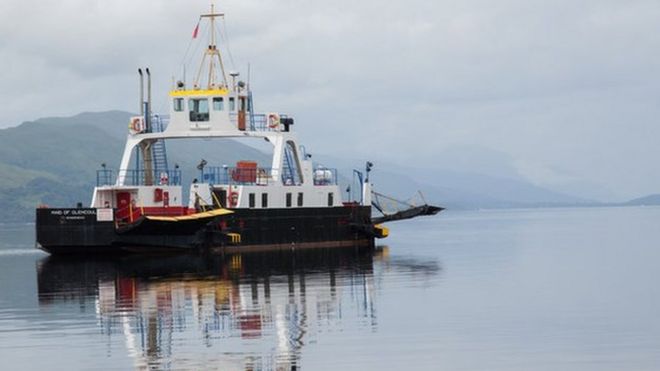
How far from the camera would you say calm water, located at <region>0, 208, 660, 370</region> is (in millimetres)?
26641

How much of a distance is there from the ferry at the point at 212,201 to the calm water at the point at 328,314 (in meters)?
2.17

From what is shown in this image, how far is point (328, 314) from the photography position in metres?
34.8

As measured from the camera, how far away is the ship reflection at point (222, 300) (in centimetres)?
2776

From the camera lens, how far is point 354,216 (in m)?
72.8

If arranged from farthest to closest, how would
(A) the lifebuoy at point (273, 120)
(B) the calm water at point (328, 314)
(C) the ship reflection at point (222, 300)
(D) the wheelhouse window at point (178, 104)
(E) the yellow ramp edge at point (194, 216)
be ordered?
(A) the lifebuoy at point (273, 120) < (D) the wheelhouse window at point (178, 104) < (E) the yellow ramp edge at point (194, 216) < (C) the ship reflection at point (222, 300) < (B) the calm water at point (328, 314)

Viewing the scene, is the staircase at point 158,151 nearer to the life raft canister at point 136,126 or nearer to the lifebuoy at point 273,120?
the life raft canister at point 136,126

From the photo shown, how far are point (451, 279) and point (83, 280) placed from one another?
1451 centimetres

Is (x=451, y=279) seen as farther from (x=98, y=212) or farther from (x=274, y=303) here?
(x=98, y=212)

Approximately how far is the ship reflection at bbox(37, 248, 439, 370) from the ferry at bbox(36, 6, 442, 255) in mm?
1373

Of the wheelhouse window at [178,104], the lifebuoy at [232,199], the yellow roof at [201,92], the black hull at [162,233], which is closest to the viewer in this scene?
the black hull at [162,233]

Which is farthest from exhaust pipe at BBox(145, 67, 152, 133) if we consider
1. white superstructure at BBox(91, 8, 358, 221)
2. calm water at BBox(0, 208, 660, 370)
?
calm water at BBox(0, 208, 660, 370)

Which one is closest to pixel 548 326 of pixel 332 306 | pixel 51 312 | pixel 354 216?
pixel 332 306

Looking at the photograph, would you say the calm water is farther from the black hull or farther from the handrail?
the handrail

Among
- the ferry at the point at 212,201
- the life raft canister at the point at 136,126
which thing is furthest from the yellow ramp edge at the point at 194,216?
the life raft canister at the point at 136,126
